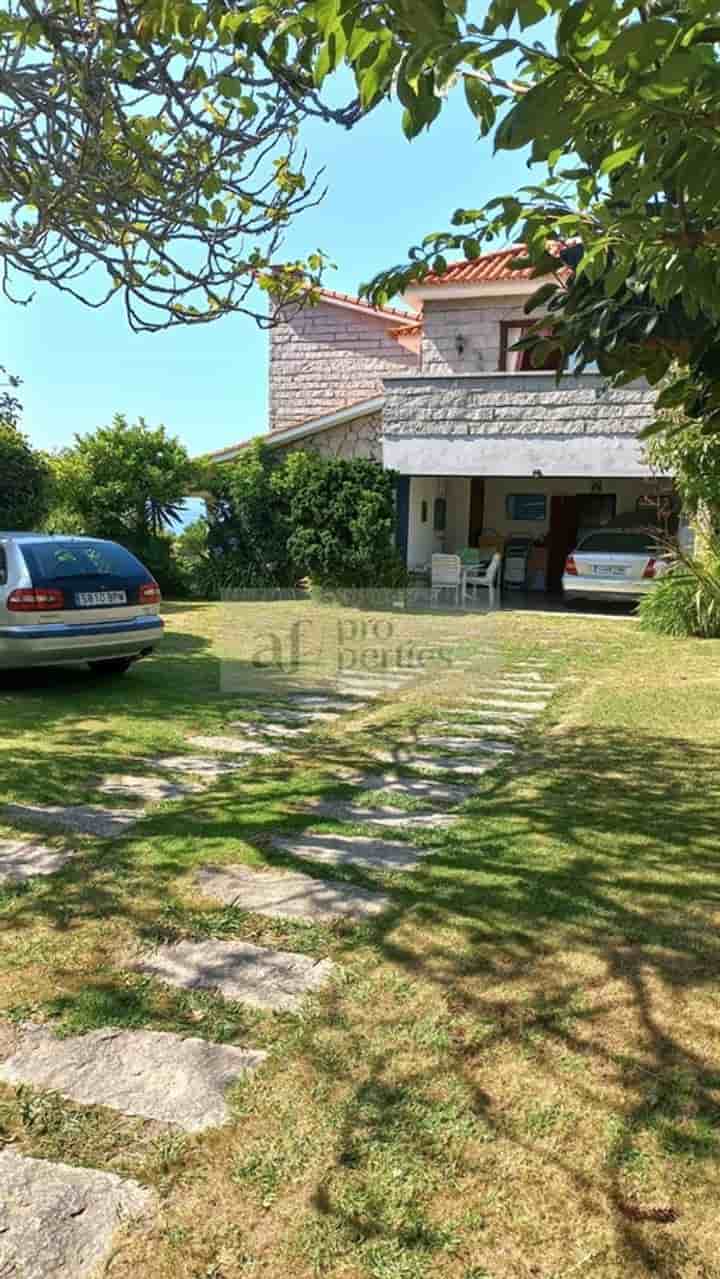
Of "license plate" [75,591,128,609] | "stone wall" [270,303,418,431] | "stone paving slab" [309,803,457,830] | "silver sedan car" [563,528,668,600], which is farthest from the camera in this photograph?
"stone wall" [270,303,418,431]

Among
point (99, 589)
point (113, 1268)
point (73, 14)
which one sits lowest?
point (113, 1268)

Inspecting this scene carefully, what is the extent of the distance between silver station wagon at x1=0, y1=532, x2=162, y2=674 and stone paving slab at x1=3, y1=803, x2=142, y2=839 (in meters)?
3.54

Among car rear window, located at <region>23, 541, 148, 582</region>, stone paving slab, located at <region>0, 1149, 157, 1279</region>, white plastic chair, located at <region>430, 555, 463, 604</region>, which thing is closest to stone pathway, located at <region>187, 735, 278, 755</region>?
car rear window, located at <region>23, 541, 148, 582</region>

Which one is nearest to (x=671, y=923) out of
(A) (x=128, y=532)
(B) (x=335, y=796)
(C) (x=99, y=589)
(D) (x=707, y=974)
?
(D) (x=707, y=974)

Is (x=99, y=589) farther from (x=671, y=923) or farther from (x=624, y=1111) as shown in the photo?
(x=624, y=1111)

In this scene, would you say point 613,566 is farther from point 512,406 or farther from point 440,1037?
point 440,1037

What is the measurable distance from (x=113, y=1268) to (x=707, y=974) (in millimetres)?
2288

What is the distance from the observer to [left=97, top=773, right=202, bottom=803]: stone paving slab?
5.64m

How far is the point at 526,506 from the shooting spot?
74.0 ft

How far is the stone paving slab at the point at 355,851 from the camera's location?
4473 mm

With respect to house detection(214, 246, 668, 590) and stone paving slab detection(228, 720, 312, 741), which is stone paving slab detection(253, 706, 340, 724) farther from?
house detection(214, 246, 668, 590)

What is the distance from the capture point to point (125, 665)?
10086mm

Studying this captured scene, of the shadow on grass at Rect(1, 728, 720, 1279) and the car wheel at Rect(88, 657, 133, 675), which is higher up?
the car wheel at Rect(88, 657, 133, 675)

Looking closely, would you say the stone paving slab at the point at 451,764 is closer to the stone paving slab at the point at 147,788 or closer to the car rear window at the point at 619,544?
the stone paving slab at the point at 147,788
